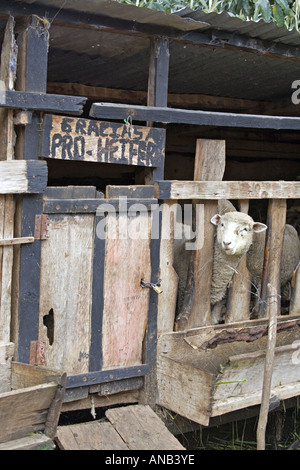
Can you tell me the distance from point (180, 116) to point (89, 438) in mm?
2914

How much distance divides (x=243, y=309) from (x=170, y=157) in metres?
3.87

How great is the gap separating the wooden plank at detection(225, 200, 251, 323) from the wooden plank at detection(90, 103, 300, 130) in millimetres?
872

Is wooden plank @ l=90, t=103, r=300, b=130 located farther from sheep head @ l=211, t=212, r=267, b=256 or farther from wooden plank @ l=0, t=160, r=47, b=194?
sheep head @ l=211, t=212, r=267, b=256

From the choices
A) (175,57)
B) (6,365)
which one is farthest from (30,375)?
(175,57)

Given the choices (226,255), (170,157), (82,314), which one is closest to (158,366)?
(82,314)

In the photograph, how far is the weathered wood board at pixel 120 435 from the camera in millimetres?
4789

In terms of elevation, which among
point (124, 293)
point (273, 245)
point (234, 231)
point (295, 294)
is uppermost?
point (234, 231)

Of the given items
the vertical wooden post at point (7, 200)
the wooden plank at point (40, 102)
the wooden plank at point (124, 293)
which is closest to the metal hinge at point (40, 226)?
the vertical wooden post at point (7, 200)

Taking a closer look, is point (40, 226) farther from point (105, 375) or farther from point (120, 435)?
point (120, 435)

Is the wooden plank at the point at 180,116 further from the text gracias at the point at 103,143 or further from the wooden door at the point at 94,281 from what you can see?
the wooden door at the point at 94,281

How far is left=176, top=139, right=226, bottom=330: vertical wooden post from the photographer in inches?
230

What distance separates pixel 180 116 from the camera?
18.1 ft

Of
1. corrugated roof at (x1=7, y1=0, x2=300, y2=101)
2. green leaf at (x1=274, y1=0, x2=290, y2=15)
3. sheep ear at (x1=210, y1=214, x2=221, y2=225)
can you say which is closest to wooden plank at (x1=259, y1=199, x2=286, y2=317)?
sheep ear at (x1=210, y1=214, x2=221, y2=225)

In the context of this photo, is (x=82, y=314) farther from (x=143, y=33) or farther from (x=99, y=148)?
(x=143, y=33)
